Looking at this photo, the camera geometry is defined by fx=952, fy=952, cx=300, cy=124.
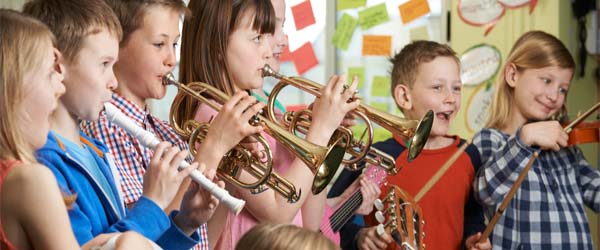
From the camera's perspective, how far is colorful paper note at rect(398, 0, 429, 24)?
4715mm

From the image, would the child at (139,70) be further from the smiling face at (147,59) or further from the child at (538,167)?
the child at (538,167)

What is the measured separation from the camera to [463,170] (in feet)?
9.64

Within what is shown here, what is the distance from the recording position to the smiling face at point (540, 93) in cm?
318

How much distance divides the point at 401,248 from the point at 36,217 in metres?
1.43

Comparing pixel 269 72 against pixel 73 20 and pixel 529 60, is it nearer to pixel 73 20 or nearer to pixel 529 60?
pixel 73 20

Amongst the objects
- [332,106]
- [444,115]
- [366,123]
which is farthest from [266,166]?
[444,115]

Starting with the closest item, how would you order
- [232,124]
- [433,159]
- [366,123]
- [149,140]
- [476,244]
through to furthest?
[149,140]
[232,124]
[366,123]
[476,244]
[433,159]

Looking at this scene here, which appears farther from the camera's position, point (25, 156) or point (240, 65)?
point (240, 65)

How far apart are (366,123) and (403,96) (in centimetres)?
82

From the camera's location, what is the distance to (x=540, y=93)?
318cm

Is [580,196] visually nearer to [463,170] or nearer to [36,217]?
[463,170]

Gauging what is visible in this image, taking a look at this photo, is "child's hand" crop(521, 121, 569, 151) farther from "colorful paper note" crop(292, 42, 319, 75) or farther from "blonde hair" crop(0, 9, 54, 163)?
"colorful paper note" crop(292, 42, 319, 75)

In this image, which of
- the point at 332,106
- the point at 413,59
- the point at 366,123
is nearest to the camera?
the point at 332,106

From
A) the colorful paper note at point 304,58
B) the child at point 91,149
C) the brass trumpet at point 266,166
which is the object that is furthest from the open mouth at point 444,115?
the colorful paper note at point 304,58
